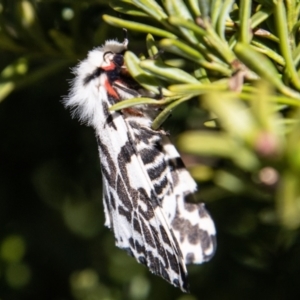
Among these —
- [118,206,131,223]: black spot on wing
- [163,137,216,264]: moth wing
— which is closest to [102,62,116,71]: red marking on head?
[163,137,216,264]: moth wing

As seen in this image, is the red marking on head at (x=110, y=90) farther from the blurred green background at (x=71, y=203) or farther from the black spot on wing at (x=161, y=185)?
the black spot on wing at (x=161, y=185)

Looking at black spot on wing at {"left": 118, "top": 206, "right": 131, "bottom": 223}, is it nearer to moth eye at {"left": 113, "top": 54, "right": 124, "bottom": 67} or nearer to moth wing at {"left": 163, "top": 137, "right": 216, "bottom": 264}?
moth wing at {"left": 163, "top": 137, "right": 216, "bottom": 264}

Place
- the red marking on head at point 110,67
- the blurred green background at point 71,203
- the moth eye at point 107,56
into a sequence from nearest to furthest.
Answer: the blurred green background at point 71,203 → the moth eye at point 107,56 → the red marking on head at point 110,67

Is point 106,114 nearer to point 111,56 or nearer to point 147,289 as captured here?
point 111,56

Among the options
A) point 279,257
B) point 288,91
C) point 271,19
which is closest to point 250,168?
point 288,91

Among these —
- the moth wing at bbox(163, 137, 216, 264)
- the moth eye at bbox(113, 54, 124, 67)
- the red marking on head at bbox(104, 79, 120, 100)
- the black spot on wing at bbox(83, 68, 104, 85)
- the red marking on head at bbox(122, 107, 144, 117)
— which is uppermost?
the moth eye at bbox(113, 54, 124, 67)

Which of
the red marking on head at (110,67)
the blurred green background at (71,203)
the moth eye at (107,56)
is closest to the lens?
the blurred green background at (71,203)

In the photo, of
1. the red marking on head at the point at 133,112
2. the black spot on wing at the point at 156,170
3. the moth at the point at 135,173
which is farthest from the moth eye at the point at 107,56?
the black spot on wing at the point at 156,170
